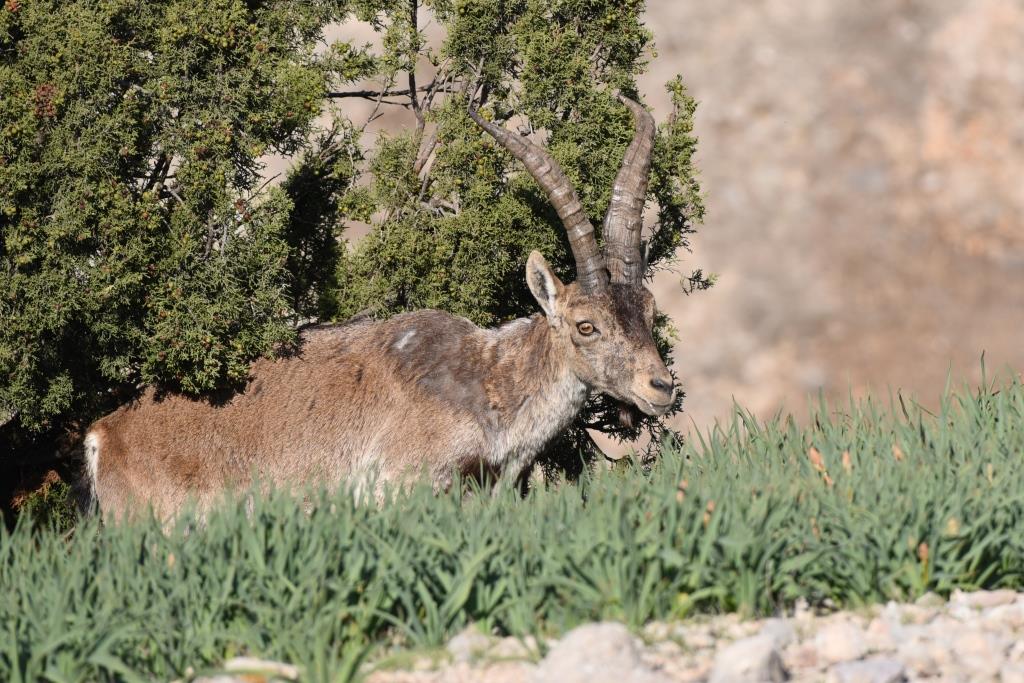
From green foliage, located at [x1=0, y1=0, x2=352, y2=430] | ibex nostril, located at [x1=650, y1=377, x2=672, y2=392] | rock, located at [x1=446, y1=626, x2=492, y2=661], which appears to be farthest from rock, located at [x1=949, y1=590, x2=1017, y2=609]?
green foliage, located at [x1=0, y1=0, x2=352, y2=430]

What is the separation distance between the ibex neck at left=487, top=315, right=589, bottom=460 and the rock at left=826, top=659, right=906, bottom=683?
524 centimetres

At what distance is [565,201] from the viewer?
10250 mm

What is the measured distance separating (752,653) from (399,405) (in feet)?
18.6

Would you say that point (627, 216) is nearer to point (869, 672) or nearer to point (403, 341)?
point (403, 341)

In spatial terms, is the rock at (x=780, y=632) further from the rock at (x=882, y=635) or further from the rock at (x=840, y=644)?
the rock at (x=882, y=635)

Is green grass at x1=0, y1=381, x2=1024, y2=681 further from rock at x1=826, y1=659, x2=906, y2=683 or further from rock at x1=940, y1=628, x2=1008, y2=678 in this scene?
rock at x1=826, y1=659, x2=906, y2=683

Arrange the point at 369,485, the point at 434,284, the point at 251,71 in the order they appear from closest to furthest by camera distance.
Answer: the point at 369,485
the point at 251,71
the point at 434,284

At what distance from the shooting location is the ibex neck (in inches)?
406

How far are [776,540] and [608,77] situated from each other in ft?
22.1

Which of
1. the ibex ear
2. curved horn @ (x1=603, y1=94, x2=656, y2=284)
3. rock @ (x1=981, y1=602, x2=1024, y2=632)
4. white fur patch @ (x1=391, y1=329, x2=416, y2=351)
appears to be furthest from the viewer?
white fur patch @ (x1=391, y1=329, x2=416, y2=351)

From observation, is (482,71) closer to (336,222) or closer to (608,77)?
(608,77)

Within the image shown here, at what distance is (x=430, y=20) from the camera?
470 inches

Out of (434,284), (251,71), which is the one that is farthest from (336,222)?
(251,71)

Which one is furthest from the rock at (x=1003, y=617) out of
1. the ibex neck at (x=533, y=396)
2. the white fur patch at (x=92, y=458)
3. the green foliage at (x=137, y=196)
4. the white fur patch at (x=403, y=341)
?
the white fur patch at (x=92, y=458)
